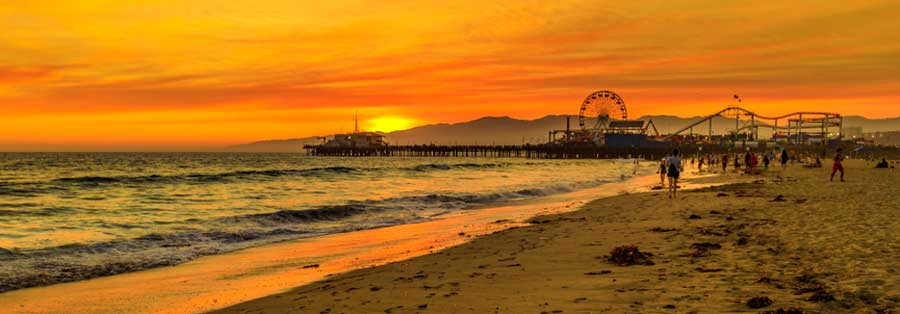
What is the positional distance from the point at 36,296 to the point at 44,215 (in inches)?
519

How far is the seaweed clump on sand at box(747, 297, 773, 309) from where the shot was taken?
17.8 feet

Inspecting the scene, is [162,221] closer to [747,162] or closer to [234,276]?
[234,276]

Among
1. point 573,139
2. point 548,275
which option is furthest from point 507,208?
point 573,139

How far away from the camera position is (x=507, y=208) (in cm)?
2164

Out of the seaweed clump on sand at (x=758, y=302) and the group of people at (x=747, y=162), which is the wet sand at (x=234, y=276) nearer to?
the seaweed clump on sand at (x=758, y=302)

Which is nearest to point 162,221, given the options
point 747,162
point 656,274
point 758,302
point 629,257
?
point 629,257

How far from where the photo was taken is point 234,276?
9594mm

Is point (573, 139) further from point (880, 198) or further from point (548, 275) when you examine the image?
point (548, 275)

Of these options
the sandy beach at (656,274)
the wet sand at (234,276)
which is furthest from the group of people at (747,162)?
the wet sand at (234,276)

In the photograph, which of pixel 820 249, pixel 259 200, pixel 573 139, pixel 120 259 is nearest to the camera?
pixel 820 249

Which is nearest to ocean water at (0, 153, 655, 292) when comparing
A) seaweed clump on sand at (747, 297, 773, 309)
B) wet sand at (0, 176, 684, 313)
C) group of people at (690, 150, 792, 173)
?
wet sand at (0, 176, 684, 313)

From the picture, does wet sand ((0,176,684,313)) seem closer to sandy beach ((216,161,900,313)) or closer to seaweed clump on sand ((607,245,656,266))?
sandy beach ((216,161,900,313))

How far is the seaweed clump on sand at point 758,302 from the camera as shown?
543 centimetres

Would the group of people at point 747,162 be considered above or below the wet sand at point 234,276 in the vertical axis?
above
